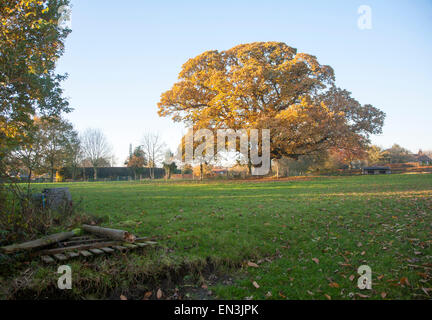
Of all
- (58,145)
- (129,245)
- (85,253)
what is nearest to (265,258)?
(129,245)

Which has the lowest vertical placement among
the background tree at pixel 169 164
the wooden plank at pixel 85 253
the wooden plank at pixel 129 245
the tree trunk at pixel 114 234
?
the wooden plank at pixel 129 245

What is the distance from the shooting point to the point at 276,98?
22438 millimetres

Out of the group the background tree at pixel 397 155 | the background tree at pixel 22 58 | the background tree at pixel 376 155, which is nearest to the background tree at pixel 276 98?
the background tree at pixel 22 58

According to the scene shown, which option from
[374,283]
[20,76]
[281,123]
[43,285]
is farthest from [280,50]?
[43,285]

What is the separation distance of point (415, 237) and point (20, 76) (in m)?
12.2

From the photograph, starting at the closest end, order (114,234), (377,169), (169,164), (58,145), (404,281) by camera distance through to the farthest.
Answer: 1. (404,281)
2. (114,234)
3. (58,145)
4. (169,164)
5. (377,169)

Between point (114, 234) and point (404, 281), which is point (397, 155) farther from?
point (114, 234)

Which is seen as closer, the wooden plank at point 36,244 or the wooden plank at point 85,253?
the wooden plank at point 36,244

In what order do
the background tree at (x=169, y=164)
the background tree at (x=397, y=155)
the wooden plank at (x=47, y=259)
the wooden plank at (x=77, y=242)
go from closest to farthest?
the wooden plank at (x=47, y=259)
the wooden plank at (x=77, y=242)
the background tree at (x=169, y=164)
the background tree at (x=397, y=155)

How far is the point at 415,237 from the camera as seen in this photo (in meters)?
5.49

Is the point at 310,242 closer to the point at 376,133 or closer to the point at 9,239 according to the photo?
the point at 9,239

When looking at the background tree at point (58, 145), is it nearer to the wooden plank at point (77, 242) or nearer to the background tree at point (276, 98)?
the background tree at point (276, 98)

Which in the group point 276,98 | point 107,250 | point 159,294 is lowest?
point 159,294

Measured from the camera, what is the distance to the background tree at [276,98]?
65.5ft
